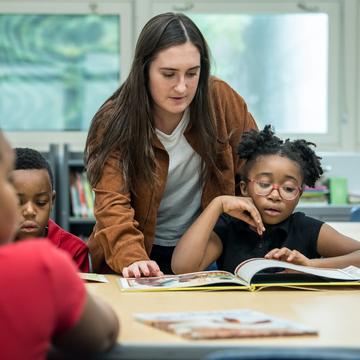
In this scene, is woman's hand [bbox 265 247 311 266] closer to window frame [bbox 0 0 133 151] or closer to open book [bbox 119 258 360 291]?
open book [bbox 119 258 360 291]

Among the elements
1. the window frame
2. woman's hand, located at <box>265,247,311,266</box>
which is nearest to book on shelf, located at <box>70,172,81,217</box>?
the window frame

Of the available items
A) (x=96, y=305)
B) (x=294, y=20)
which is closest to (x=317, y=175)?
(x=96, y=305)

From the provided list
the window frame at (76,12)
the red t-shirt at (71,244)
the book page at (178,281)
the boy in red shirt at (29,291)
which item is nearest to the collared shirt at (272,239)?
the book page at (178,281)

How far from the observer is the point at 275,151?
2307 mm

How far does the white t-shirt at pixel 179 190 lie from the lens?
232 centimetres

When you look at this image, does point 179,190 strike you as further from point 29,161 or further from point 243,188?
point 29,161

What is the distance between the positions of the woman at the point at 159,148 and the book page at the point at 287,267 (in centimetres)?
23

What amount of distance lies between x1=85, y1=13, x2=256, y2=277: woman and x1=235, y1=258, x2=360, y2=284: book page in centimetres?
23

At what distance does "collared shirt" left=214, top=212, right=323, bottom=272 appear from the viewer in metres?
2.20

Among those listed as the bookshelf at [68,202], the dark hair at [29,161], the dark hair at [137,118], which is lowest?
the bookshelf at [68,202]

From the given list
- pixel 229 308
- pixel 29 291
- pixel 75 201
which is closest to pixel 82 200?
pixel 75 201

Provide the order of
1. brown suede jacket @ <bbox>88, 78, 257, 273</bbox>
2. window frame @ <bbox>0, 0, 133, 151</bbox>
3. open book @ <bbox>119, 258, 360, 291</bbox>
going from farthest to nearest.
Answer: window frame @ <bbox>0, 0, 133, 151</bbox>, brown suede jacket @ <bbox>88, 78, 257, 273</bbox>, open book @ <bbox>119, 258, 360, 291</bbox>

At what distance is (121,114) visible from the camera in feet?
7.24

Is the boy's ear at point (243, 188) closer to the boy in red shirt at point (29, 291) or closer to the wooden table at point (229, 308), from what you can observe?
the wooden table at point (229, 308)
